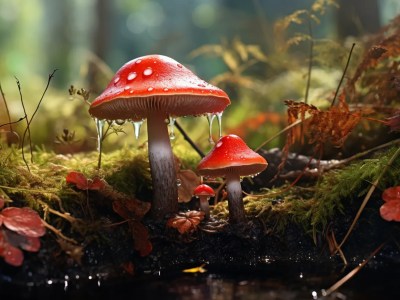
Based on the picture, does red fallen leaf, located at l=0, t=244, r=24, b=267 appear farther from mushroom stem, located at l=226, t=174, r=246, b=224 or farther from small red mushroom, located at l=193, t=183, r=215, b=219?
mushroom stem, located at l=226, t=174, r=246, b=224

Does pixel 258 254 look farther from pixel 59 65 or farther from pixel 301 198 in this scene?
pixel 59 65

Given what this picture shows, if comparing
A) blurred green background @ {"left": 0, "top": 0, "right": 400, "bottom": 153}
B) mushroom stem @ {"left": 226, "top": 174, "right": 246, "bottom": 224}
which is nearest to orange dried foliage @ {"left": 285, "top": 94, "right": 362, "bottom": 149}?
mushroom stem @ {"left": 226, "top": 174, "right": 246, "bottom": 224}

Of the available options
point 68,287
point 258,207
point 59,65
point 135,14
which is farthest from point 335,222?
point 135,14

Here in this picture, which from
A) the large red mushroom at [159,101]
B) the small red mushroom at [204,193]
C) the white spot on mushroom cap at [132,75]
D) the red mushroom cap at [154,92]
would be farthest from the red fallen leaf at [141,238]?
the white spot on mushroom cap at [132,75]

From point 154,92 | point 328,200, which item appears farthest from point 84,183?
point 328,200

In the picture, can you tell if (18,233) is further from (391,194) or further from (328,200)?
(391,194)

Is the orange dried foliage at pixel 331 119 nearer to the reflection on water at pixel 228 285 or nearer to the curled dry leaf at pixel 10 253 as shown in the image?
A: the reflection on water at pixel 228 285
